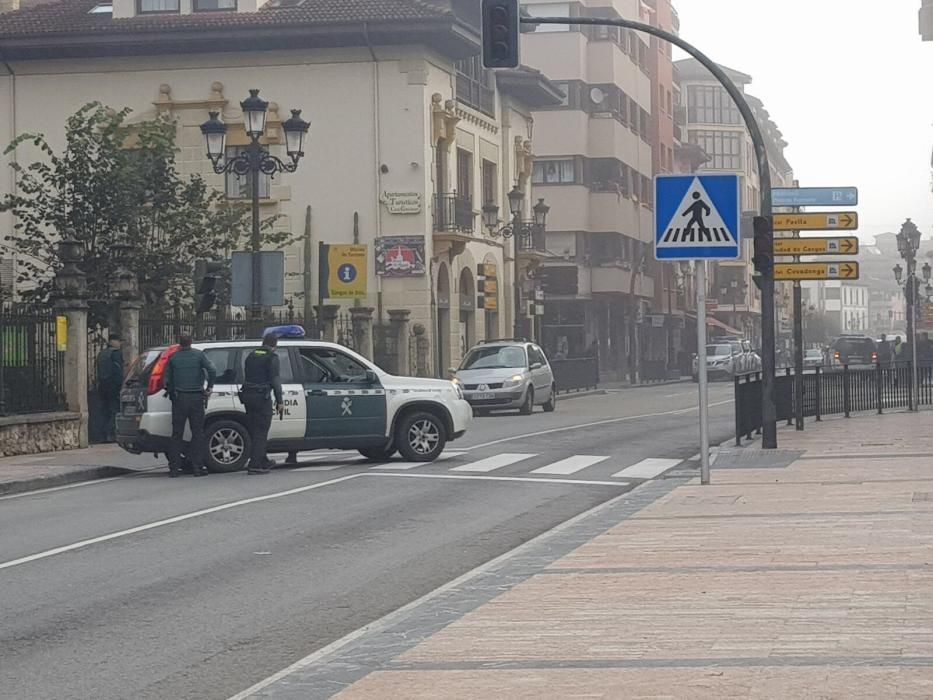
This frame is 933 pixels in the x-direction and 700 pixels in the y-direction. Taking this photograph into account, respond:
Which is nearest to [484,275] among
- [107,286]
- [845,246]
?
[107,286]

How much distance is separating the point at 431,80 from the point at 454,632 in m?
37.9

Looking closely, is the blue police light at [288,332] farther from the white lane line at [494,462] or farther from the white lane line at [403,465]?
the white lane line at [494,462]

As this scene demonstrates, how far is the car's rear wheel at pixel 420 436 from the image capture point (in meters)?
21.8

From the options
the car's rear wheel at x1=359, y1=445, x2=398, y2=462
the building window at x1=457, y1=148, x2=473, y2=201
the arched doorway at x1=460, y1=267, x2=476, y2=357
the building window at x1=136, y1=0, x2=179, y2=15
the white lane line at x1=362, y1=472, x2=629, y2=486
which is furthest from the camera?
the arched doorway at x1=460, y1=267, x2=476, y2=357

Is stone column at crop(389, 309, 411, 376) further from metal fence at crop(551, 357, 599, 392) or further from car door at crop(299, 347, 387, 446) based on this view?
car door at crop(299, 347, 387, 446)

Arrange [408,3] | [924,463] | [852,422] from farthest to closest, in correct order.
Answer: [408,3] → [852,422] → [924,463]

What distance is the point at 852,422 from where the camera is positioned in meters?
30.4

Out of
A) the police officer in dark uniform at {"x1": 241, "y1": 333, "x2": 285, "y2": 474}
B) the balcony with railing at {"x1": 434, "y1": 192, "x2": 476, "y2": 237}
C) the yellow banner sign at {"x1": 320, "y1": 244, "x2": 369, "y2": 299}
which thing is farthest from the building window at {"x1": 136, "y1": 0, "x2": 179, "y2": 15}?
the police officer in dark uniform at {"x1": 241, "y1": 333, "x2": 285, "y2": 474}

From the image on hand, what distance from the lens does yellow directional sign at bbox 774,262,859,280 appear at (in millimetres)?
24234

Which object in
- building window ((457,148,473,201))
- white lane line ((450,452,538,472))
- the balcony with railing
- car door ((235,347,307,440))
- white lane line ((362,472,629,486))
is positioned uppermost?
building window ((457,148,473,201))

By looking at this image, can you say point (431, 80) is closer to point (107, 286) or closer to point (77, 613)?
point (107, 286)

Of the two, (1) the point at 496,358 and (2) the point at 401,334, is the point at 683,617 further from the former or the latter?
(2) the point at 401,334

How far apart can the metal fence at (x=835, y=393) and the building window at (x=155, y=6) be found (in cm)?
2113

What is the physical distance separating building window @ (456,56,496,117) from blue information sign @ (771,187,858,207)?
24.8 m
